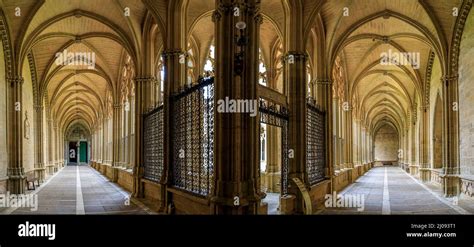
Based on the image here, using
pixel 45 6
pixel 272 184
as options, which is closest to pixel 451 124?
pixel 272 184

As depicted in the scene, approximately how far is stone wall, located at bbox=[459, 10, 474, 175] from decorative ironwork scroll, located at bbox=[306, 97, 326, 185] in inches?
183

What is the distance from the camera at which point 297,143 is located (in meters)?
11.7

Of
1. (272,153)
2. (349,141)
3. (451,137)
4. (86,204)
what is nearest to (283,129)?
(86,204)

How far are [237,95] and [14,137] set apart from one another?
11.1 meters

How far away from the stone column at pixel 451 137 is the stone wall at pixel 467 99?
292 mm

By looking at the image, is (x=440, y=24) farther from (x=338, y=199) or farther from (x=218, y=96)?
(x=218, y=96)

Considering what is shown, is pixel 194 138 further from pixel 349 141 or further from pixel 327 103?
pixel 349 141

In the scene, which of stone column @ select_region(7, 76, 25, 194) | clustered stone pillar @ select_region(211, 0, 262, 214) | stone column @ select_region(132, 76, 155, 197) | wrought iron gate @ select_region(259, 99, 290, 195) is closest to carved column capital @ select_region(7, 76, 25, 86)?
stone column @ select_region(7, 76, 25, 194)

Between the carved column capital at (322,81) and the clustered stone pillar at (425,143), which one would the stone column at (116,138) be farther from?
the clustered stone pillar at (425,143)

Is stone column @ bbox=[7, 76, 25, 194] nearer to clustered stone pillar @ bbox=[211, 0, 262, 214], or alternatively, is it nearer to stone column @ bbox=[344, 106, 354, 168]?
clustered stone pillar @ bbox=[211, 0, 262, 214]

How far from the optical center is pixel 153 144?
45.0ft

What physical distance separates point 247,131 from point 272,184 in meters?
10.2

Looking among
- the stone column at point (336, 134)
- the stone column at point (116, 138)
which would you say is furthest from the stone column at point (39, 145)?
the stone column at point (336, 134)
